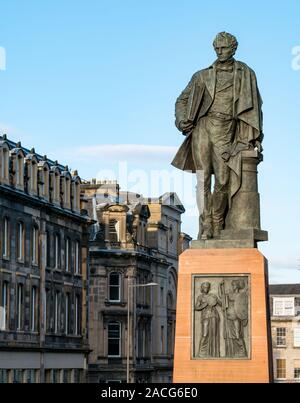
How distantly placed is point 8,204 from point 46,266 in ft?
28.9

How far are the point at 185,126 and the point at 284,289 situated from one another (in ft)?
464

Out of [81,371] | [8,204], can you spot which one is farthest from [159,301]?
[8,204]

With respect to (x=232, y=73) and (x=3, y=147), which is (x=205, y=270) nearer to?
→ (x=232, y=73)

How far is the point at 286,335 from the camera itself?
15488 cm

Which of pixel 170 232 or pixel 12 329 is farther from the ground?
pixel 170 232

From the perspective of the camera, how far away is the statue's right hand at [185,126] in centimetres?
1962

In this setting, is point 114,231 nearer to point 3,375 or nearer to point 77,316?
point 77,316

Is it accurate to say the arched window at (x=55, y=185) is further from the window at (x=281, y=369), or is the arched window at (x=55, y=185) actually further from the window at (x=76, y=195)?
the window at (x=281, y=369)

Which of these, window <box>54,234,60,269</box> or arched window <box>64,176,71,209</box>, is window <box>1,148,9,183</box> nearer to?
window <box>54,234,60,269</box>

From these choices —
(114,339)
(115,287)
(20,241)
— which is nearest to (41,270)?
(20,241)

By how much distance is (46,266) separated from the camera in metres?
92.8

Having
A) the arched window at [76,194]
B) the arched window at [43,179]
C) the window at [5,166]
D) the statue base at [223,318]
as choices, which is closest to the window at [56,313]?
the arched window at [43,179]

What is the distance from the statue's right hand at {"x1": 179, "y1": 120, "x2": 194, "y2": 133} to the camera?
19.6m

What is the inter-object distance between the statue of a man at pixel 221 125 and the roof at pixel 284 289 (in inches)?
5414
